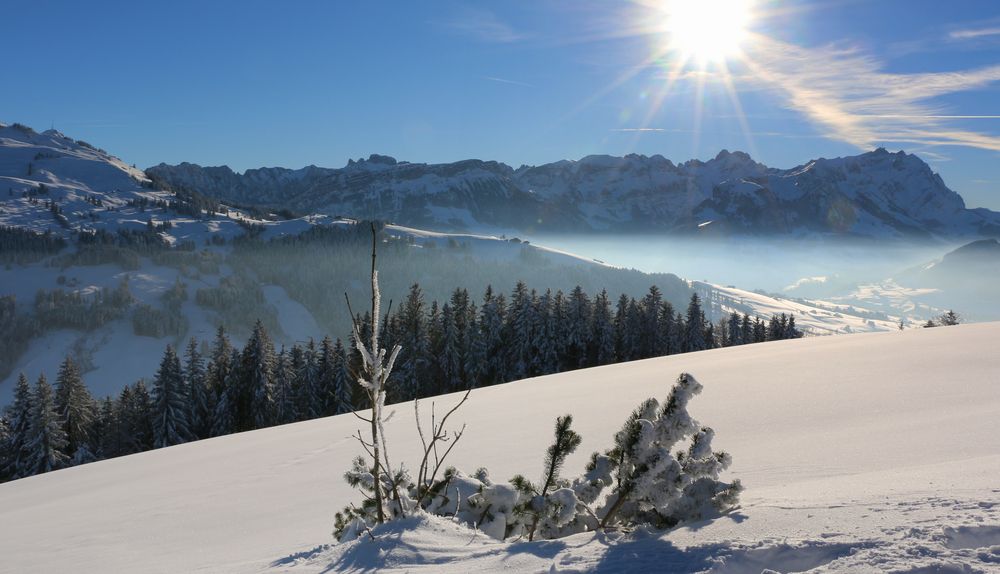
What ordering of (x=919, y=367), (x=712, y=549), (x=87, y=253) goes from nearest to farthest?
(x=712, y=549), (x=919, y=367), (x=87, y=253)

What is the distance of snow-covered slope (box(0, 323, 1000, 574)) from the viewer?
2.70m

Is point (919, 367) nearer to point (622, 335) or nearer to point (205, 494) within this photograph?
point (205, 494)

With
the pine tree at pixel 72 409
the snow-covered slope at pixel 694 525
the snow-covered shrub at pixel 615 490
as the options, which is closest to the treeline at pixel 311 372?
the pine tree at pixel 72 409

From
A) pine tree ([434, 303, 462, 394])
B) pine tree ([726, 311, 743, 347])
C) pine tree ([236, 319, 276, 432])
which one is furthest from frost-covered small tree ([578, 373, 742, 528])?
pine tree ([726, 311, 743, 347])

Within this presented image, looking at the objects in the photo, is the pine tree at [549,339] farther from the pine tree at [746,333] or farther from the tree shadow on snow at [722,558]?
the tree shadow on snow at [722,558]

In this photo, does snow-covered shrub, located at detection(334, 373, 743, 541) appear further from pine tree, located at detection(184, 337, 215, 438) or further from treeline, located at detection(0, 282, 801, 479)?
pine tree, located at detection(184, 337, 215, 438)

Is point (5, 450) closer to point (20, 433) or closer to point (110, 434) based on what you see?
point (20, 433)

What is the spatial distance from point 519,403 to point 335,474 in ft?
18.9

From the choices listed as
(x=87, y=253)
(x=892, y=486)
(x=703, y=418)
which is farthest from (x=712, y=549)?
(x=87, y=253)

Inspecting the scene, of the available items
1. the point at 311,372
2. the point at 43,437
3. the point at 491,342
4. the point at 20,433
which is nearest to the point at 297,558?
the point at 311,372

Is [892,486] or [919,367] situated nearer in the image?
[892,486]

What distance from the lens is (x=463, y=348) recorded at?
43000 millimetres

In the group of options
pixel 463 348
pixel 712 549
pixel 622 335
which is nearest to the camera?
pixel 712 549

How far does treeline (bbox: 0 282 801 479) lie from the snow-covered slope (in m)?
23.3
